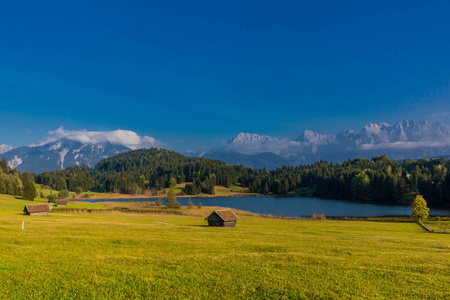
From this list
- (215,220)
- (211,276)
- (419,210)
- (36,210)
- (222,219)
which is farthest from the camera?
(419,210)

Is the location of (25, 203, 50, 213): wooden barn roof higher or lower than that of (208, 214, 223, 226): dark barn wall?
higher

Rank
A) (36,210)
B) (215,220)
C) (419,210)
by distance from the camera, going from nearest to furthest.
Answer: (215,220)
(36,210)
(419,210)

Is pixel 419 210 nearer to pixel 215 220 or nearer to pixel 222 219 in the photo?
pixel 222 219

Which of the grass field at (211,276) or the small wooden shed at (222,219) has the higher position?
the grass field at (211,276)

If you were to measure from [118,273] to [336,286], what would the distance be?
36.7 feet

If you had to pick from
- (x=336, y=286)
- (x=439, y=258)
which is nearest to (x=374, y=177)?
(x=439, y=258)

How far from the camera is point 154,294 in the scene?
37.1 ft

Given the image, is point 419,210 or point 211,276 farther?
point 419,210

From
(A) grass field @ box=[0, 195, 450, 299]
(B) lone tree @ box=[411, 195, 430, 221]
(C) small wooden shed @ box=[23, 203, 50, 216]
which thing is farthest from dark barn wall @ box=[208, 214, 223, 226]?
(B) lone tree @ box=[411, 195, 430, 221]

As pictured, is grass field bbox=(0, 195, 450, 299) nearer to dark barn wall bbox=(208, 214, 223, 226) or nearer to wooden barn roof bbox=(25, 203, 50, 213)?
dark barn wall bbox=(208, 214, 223, 226)

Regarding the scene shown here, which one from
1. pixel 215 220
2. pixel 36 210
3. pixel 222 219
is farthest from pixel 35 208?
pixel 222 219

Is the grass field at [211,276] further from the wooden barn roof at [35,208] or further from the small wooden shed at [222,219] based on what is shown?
the wooden barn roof at [35,208]

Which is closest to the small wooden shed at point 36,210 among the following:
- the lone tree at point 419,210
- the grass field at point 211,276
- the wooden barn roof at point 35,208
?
the wooden barn roof at point 35,208

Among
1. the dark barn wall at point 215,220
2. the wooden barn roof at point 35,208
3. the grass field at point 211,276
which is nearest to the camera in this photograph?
the grass field at point 211,276
